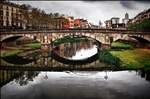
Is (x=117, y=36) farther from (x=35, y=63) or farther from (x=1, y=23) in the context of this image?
(x=1, y=23)

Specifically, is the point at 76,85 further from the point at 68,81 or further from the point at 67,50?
the point at 67,50

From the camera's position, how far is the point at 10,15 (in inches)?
2923

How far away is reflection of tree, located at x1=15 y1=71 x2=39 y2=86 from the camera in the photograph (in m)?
29.5

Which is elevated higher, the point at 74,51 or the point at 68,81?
the point at 74,51

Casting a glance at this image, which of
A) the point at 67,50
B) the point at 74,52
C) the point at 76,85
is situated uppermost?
the point at 67,50

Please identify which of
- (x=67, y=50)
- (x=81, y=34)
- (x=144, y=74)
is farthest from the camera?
(x=67, y=50)

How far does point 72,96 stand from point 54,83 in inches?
230

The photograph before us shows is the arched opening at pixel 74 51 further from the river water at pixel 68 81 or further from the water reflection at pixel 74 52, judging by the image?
the river water at pixel 68 81

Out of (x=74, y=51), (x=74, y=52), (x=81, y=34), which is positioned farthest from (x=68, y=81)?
(x=74, y=51)

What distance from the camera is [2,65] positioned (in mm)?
39156

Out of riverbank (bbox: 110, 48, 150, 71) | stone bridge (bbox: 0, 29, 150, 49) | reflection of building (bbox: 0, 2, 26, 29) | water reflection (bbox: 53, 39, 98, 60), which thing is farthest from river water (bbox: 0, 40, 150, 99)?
reflection of building (bbox: 0, 2, 26, 29)

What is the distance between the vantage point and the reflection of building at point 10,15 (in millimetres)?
68706

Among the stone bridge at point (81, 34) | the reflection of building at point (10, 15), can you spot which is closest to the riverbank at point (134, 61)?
the stone bridge at point (81, 34)

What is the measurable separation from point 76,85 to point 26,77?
8.29m
